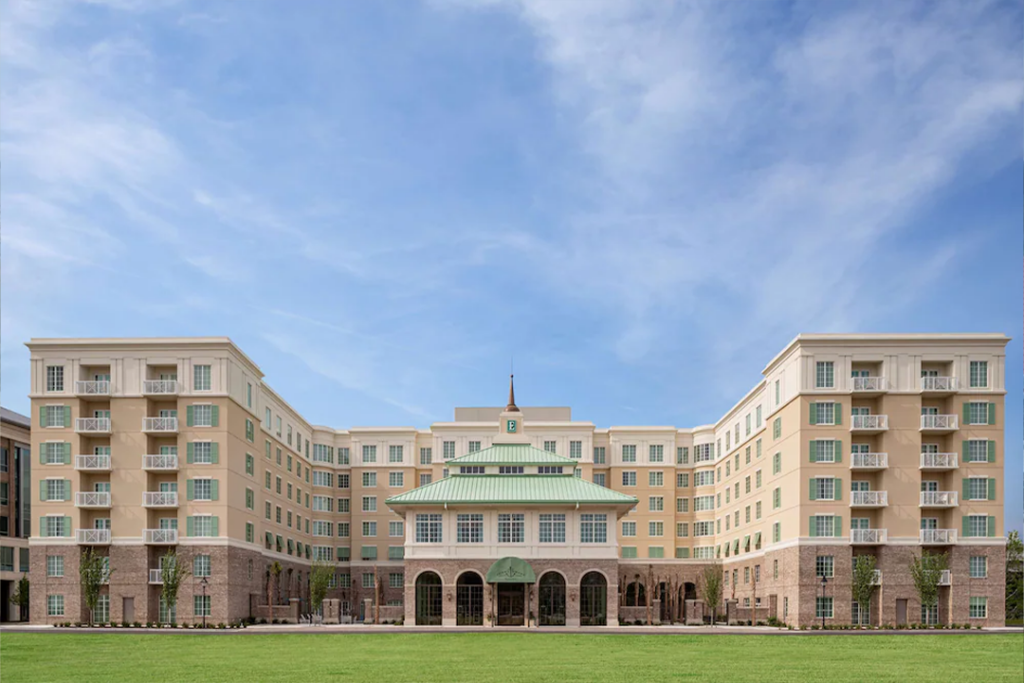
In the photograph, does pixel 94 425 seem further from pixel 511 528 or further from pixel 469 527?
pixel 511 528

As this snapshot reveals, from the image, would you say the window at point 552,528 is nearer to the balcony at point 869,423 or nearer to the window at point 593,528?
the window at point 593,528

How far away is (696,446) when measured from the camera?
318ft

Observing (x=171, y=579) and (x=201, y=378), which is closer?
(x=171, y=579)

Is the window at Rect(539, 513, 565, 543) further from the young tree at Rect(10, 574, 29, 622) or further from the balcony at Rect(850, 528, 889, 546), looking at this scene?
the young tree at Rect(10, 574, 29, 622)

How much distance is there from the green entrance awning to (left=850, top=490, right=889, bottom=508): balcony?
68.7 ft

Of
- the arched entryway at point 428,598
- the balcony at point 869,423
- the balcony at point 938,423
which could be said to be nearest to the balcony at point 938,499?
the balcony at point 938,423

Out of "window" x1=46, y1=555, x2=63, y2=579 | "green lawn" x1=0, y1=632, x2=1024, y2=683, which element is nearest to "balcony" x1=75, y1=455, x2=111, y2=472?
"window" x1=46, y1=555, x2=63, y2=579

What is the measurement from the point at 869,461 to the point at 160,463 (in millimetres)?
45149

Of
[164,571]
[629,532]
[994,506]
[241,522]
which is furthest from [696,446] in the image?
[164,571]

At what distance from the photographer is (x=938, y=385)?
2532 inches

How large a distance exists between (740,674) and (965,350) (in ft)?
137

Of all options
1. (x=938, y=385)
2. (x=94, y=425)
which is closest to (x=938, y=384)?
(x=938, y=385)

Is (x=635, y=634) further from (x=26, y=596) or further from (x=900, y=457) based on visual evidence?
(x=26, y=596)

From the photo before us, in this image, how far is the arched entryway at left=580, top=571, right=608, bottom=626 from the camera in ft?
221
